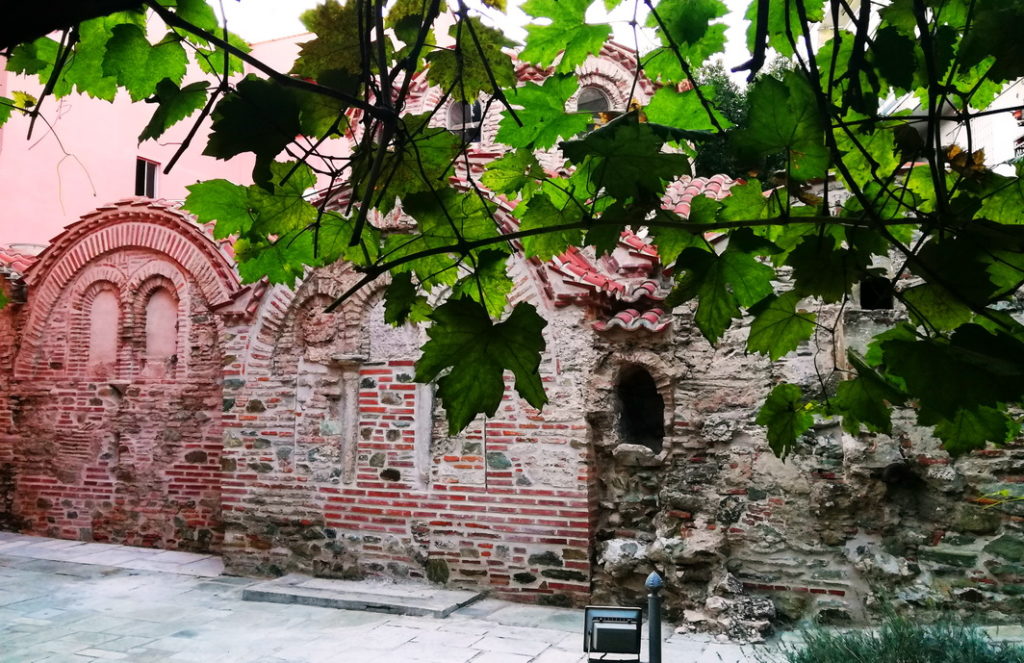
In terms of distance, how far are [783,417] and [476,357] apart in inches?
33.6

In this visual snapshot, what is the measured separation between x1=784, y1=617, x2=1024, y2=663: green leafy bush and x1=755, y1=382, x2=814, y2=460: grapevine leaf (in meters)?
2.42

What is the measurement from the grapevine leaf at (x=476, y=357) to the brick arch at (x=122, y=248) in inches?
260

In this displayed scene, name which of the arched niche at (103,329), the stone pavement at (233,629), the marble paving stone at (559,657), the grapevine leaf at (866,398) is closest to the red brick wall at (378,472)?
the stone pavement at (233,629)

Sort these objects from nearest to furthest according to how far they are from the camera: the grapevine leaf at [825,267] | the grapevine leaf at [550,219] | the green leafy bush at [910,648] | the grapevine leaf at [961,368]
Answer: the grapevine leaf at [961,368] < the grapevine leaf at [825,267] < the grapevine leaf at [550,219] < the green leafy bush at [910,648]

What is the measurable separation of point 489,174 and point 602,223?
46cm

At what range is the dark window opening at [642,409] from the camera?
6.24 meters

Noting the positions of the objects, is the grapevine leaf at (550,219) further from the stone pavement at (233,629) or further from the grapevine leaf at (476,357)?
the stone pavement at (233,629)

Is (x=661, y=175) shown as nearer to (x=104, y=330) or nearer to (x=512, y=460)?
(x=512, y=460)

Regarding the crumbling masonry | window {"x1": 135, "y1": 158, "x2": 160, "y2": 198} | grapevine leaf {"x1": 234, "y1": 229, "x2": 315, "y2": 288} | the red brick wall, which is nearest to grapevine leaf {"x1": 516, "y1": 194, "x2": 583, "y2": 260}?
grapevine leaf {"x1": 234, "y1": 229, "x2": 315, "y2": 288}

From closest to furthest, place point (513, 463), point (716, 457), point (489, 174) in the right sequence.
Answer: point (489, 174), point (716, 457), point (513, 463)

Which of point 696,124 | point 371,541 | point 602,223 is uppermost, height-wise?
point 696,124

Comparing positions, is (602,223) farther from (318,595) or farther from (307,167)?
(318,595)

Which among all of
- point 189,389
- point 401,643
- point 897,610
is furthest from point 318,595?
point 897,610

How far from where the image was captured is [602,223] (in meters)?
1.28
